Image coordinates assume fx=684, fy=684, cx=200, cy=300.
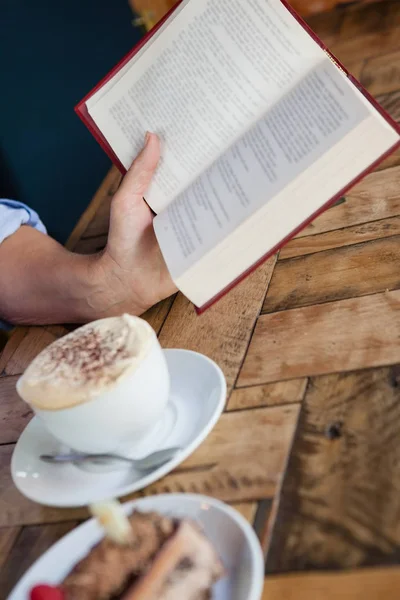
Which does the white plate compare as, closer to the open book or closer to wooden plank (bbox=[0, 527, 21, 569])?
wooden plank (bbox=[0, 527, 21, 569])

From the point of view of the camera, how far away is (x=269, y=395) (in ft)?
2.08

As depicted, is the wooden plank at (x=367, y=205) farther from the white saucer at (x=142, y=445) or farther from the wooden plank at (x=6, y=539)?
the wooden plank at (x=6, y=539)

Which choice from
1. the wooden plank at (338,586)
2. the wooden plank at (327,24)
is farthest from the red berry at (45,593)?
the wooden plank at (327,24)

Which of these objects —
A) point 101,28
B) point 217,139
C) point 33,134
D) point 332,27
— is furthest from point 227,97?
point 101,28

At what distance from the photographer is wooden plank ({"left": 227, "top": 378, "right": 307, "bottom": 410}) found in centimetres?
62

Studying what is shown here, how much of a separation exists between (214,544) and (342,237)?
1.54 ft

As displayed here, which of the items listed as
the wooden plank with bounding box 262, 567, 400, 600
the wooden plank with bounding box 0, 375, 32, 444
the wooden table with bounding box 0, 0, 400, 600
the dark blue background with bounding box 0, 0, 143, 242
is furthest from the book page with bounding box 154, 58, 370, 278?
the dark blue background with bounding box 0, 0, 143, 242

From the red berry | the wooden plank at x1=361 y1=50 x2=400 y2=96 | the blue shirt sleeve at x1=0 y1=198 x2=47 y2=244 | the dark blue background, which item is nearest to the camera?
the red berry

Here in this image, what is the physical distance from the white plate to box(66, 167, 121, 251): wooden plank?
0.66m

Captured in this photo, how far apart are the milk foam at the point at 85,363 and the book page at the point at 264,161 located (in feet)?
0.40

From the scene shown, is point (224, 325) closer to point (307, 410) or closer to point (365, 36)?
point (307, 410)

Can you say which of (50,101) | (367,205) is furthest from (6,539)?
(50,101)

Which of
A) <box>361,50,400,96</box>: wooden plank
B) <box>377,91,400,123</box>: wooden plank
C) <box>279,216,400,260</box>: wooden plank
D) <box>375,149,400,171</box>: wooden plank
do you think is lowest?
<box>361,50,400,96</box>: wooden plank

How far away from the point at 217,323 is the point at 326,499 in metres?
→ 0.31
